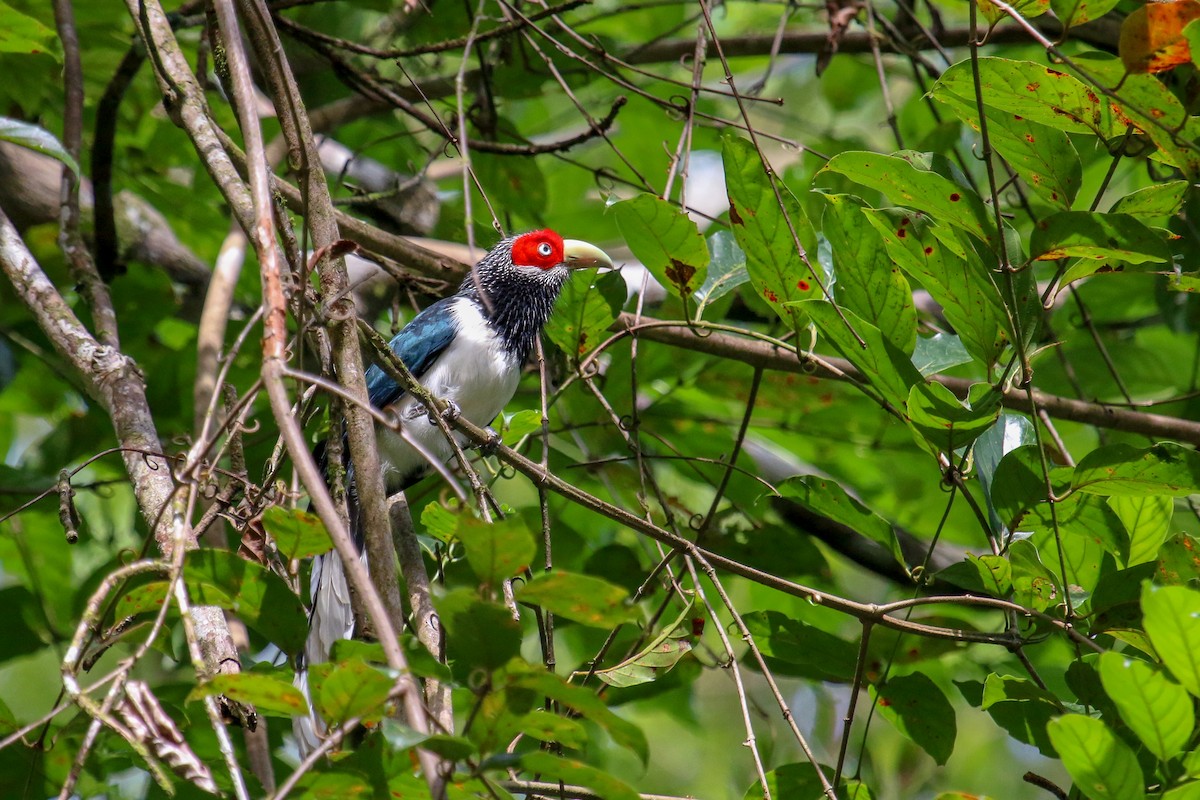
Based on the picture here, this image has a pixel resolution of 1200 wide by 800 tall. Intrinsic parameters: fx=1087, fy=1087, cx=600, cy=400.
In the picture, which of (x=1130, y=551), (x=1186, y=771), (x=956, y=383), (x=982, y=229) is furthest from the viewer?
(x=956, y=383)

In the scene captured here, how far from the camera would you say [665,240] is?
9.71 feet

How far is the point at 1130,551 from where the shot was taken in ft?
8.61

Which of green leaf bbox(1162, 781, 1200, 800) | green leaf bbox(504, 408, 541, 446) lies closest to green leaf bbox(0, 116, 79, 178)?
green leaf bbox(504, 408, 541, 446)

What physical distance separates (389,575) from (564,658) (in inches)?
218

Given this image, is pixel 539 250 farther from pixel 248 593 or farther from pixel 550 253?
pixel 248 593

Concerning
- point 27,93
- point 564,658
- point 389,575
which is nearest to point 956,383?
point 389,575

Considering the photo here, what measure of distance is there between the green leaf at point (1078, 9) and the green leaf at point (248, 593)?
2.02m

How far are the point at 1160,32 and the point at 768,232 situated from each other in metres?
0.97

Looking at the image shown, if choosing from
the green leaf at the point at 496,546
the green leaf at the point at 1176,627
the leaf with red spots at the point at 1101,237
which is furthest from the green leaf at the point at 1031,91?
the green leaf at the point at 496,546

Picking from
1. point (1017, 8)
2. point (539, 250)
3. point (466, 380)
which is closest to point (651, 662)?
point (1017, 8)

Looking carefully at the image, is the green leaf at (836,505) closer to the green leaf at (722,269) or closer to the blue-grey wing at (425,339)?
the green leaf at (722,269)

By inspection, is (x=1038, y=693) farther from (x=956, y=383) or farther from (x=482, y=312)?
(x=482, y=312)

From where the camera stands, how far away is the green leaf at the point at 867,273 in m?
2.52

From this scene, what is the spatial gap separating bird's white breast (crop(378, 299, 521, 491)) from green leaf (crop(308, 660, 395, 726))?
2.67 metres
